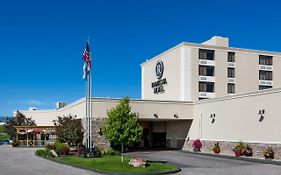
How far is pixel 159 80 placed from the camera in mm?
57219

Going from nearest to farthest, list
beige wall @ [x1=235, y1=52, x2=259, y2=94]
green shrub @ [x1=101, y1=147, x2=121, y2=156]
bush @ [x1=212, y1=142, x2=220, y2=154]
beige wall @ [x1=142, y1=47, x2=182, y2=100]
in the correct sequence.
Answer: green shrub @ [x1=101, y1=147, x2=121, y2=156], bush @ [x1=212, y1=142, x2=220, y2=154], beige wall @ [x1=142, y1=47, x2=182, y2=100], beige wall @ [x1=235, y1=52, x2=259, y2=94]

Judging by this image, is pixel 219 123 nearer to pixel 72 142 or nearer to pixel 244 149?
pixel 244 149

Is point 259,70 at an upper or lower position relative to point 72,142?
upper

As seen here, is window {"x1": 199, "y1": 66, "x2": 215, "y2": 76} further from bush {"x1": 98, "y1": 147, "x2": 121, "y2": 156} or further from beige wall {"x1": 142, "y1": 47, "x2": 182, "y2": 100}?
bush {"x1": 98, "y1": 147, "x2": 121, "y2": 156}

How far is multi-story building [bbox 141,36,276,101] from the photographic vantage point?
169 ft

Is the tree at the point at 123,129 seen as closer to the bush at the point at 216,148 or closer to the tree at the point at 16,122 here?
the bush at the point at 216,148

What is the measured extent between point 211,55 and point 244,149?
20405mm

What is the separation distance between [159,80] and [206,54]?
815 centimetres

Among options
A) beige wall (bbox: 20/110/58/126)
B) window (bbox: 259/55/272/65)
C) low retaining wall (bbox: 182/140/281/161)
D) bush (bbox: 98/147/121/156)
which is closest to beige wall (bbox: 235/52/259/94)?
window (bbox: 259/55/272/65)

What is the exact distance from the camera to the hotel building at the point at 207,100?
34812 millimetres

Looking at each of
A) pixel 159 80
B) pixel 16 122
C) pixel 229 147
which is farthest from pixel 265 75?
pixel 16 122

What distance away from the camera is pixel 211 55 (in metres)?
53.3

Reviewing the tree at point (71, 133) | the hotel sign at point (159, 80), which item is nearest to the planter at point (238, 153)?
the tree at point (71, 133)

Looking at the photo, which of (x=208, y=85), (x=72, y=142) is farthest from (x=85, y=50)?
(x=208, y=85)
